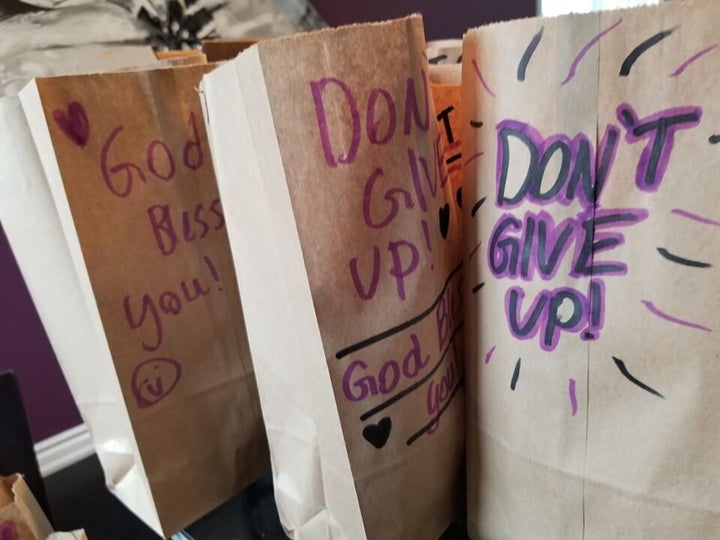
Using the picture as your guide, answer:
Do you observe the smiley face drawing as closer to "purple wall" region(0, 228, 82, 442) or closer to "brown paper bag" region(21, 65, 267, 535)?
"brown paper bag" region(21, 65, 267, 535)

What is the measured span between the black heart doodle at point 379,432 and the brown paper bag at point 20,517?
0.23 meters

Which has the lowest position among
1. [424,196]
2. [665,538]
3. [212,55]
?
[665,538]

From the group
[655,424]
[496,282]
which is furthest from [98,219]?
[655,424]

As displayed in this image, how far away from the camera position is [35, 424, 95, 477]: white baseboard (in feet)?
2.77

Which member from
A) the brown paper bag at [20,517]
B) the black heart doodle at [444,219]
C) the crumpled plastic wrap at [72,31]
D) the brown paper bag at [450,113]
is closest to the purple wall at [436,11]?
the crumpled plastic wrap at [72,31]

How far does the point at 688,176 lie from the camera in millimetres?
281

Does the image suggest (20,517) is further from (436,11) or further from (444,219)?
(436,11)

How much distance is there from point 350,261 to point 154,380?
0.23 metres

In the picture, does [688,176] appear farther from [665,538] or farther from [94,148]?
[94,148]

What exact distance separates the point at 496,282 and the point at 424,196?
7 cm

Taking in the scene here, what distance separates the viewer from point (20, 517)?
1.33 ft

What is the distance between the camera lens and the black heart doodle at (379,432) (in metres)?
0.37

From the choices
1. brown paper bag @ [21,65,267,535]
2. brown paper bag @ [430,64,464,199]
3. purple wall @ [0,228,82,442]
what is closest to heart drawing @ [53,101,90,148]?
brown paper bag @ [21,65,267,535]

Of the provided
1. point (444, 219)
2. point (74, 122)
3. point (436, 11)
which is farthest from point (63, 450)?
point (436, 11)
